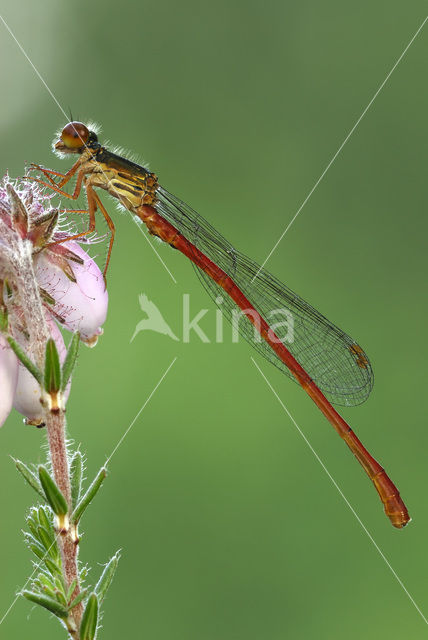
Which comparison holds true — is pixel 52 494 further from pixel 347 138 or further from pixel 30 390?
pixel 347 138

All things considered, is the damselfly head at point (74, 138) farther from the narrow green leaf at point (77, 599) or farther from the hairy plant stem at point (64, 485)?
the narrow green leaf at point (77, 599)

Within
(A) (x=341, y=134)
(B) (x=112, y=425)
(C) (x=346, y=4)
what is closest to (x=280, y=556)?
(B) (x=112, y=425)

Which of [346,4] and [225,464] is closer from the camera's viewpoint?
[225,464]

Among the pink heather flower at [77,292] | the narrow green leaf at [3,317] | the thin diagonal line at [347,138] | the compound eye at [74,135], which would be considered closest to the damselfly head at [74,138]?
the compound eye at [74,135]

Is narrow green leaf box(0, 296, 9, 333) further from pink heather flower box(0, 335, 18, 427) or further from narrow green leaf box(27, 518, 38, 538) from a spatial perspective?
narrow green leaf box(27, 518, 38, 538)

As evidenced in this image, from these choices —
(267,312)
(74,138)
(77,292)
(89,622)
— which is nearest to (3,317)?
(77,292)

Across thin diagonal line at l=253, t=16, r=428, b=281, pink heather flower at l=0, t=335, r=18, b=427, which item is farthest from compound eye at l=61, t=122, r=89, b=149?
→ thin diagonal line at l=253, t=16, r=428, b=281

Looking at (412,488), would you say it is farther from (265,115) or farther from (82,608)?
(82,608)
